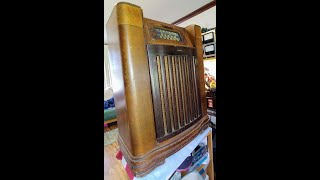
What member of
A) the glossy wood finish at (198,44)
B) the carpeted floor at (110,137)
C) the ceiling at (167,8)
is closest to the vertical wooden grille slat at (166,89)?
the glossy wood finish at (198,44)

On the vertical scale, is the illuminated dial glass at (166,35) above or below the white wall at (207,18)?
below

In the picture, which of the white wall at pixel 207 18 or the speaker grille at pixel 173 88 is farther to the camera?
the white wall at pixel 207 18

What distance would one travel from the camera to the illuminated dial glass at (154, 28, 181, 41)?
0.81 metres

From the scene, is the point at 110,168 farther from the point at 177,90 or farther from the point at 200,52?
the point at 200,52

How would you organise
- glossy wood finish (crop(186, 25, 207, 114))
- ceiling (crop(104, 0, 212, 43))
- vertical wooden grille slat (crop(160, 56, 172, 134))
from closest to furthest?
vertical wooden grille slat (crop(160, 56, 172, 134)) → glossy wood finish (crop(186, 25, 207, 114)) → ceiling (crop(104, 0, 212, 43))

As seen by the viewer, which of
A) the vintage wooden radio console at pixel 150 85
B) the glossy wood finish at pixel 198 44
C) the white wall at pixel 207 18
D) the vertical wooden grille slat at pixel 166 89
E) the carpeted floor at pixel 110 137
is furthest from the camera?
the carpeted floor at pixel 110 137

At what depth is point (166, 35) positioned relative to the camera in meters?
0.84

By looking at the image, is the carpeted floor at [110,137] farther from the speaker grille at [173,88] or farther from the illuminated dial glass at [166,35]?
the illuminated dial glass at [166,35]

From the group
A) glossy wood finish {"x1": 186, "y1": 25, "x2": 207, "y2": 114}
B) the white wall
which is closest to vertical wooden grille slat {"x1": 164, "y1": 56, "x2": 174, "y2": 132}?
glossy wood finish {"x1": 186, "y1": 25, "x2": 207, "y2": 114}

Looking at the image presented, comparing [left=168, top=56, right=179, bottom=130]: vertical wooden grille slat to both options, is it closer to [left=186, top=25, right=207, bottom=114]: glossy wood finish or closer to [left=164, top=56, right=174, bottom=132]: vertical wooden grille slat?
[left=164, top=56, right=174, bottom=132]: vertical wooden grille slat

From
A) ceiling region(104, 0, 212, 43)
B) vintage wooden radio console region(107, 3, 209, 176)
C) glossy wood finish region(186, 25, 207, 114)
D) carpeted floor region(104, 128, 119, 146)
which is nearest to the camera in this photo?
vintage wooden radio console region(107, 3, 209, 176)

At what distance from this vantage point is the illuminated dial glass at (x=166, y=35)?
31.8 inches

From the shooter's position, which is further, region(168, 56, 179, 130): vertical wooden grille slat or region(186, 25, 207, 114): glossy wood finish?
region(186, 25, 207, 114): glossy wood finish
